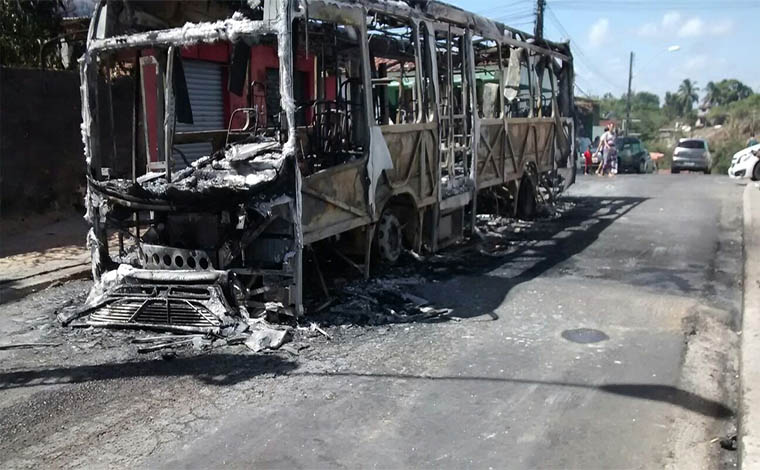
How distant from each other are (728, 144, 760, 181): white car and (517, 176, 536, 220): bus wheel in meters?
10.3

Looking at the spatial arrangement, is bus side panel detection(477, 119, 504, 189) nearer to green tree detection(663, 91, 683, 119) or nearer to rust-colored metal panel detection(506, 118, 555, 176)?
rust-colored metal panel detection(506, 118, 555, 176)

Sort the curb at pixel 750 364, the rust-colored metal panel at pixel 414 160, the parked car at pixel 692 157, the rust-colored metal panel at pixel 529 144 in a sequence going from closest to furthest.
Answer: the curb at pixel 750 364
the rust-colored metal panel at pixel 414 160
the rust-colored metal panel at pixel 529 144
the parked car at pixel 692 157

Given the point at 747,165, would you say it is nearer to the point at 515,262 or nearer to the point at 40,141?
the point at 515,262

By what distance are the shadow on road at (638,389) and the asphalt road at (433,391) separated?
16 millimetres

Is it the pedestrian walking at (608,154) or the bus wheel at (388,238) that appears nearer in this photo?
the bus wheel at (388,238)

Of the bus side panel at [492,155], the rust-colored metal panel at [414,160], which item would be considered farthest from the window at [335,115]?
the bus side panel at [492,155]

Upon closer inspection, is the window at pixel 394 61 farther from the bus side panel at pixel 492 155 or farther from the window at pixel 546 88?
the window at pixel 546 88

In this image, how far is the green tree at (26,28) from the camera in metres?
11.5

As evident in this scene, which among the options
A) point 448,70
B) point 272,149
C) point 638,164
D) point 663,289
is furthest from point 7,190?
point 638,164

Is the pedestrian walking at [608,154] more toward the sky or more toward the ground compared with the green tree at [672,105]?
more toward the ground

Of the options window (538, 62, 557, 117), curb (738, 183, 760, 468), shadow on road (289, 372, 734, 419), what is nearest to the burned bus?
shadow on road (289, 372, 734, 419)

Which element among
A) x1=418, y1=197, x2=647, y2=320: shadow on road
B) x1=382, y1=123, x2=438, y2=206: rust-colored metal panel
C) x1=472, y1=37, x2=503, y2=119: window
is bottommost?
x1=418, y1=197, x2=647, y2=320: shadow on road

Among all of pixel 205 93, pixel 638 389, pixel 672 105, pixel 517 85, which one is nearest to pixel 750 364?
pixel 638 389

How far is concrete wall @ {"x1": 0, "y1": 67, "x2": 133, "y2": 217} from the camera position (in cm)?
1033
